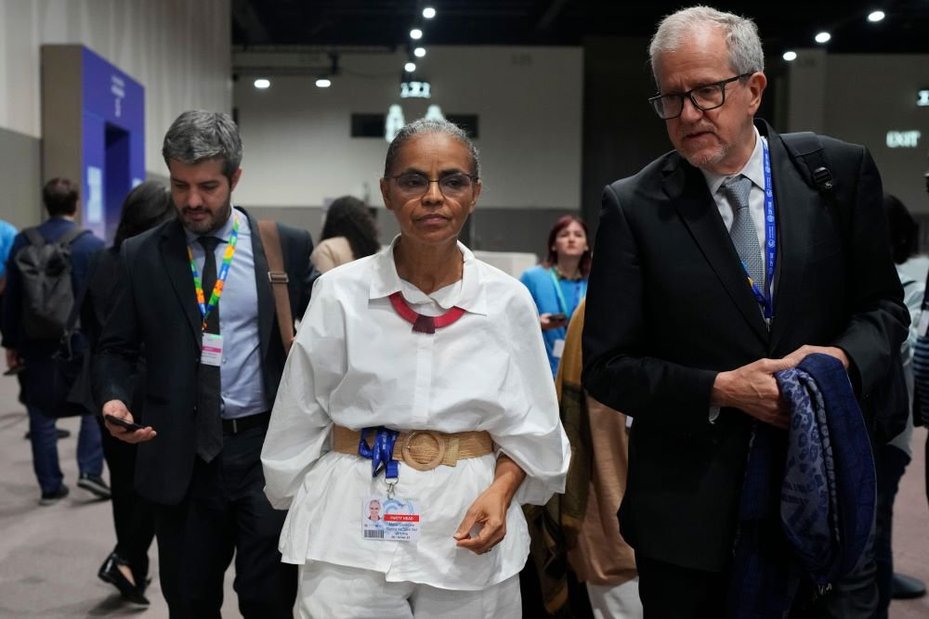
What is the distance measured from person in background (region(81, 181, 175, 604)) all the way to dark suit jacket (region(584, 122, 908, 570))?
235cm

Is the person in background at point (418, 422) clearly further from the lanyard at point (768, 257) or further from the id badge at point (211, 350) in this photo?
the id badge at point (211, 350)

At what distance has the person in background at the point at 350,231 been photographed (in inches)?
197

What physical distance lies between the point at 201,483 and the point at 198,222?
0.66 m

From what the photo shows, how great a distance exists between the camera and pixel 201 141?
2516 mm

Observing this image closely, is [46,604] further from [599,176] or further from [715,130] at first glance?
[599,176]

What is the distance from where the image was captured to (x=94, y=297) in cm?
374

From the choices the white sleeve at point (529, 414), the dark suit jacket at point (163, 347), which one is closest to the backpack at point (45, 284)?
the dark suit jacket at point (163, 347)

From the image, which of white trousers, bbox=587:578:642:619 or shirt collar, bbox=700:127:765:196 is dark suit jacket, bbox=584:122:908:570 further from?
white trousers, bbox=587:578:642:619

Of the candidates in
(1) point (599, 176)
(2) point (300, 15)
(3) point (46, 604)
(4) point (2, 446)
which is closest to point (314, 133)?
(2) point (300, 15)

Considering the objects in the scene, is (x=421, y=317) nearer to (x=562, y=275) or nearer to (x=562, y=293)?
(x=562, y=293)

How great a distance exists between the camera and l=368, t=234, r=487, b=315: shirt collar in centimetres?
189

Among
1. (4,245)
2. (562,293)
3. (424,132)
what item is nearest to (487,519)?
(424,132)

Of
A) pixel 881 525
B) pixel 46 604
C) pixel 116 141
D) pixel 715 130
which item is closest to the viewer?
pixel 715 130

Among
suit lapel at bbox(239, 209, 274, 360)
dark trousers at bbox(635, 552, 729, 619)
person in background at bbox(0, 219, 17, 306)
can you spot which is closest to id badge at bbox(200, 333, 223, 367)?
suit lapel at bbox(239, 209, 274, 360)
